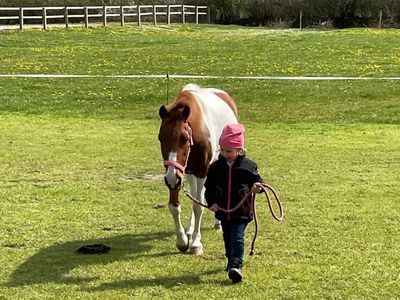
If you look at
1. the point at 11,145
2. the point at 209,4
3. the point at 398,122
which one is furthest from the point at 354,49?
the point at 209,4

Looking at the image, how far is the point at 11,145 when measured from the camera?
1394cm

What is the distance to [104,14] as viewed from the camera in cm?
5366

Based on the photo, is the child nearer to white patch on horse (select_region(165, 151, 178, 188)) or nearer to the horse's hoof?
white patch on horse (select_region(165, 151, 178, 188))

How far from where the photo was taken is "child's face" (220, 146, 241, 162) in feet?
20.0

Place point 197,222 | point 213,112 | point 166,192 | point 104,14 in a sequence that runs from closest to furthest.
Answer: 1. point 197,222
2. point 213,112
3. point 166,192
4. point 104,14

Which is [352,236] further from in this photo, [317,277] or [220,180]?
[220,180]

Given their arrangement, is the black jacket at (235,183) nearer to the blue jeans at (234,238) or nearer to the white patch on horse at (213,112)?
the blue jeans at (234,238)

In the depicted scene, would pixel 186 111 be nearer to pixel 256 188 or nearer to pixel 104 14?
pixel 256 188

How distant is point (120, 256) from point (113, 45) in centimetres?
3437

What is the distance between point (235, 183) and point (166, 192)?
12.1 ft

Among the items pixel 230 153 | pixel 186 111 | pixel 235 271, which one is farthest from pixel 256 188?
pixel 186 111

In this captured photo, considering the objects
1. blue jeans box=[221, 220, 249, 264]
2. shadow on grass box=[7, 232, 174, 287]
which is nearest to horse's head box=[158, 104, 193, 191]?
blue jeans box=[221, 220, 249, 264]

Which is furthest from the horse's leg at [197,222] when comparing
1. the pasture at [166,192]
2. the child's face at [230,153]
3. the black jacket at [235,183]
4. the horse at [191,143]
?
the child's face at [230,153]

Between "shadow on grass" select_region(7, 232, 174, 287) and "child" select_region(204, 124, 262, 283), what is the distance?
108 cm
